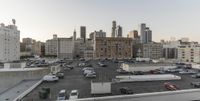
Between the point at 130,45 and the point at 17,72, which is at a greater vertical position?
the point at 130,45

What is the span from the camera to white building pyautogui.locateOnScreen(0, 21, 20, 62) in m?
27.2

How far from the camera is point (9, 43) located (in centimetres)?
2908

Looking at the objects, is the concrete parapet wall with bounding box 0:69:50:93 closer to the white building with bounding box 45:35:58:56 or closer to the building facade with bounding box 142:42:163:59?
the building facade with bounding box 142:42:163:59

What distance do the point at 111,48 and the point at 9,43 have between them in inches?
623

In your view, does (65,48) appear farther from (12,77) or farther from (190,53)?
(12,77)

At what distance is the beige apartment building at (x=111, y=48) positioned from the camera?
3372 cm

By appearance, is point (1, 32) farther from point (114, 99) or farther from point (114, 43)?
point (114, 99)

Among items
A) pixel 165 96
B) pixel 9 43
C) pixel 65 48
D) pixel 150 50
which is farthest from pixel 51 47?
pixel 165 96

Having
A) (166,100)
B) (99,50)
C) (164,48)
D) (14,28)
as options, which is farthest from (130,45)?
(166,100)

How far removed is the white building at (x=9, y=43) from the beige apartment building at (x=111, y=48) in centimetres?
1260

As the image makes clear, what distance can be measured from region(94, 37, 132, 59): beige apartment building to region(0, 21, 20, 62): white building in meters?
12.6

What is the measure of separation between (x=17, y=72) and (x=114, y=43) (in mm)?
25617

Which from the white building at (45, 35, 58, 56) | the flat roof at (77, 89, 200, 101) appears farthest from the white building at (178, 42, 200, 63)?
the flat roof at (77, 89, 200, 101)

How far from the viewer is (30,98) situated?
253 inches
